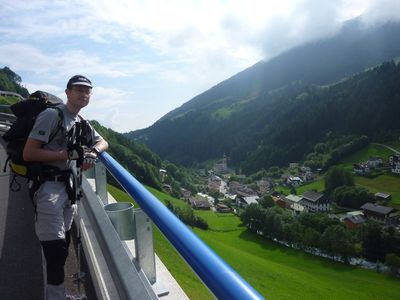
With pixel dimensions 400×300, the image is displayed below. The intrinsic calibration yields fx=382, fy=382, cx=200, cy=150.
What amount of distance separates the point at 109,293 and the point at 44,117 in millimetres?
1703

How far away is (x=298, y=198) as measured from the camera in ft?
379

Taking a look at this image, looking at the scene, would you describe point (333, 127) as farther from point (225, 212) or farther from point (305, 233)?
point (305, 233)

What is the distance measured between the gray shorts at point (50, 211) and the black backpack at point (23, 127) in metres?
0.21

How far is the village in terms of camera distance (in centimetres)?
9281

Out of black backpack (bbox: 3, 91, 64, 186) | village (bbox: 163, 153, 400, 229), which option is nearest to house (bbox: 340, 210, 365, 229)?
village (bbox: 163, 153, 400, 229)

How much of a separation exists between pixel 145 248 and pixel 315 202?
362 feet

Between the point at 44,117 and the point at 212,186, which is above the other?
the point at 44,117

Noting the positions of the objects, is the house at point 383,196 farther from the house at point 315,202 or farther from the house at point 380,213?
the house at point 315,202

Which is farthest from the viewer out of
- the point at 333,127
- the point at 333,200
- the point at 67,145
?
the point at 333,127

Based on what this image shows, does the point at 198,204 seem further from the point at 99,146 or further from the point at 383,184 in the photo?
the point at 99,146

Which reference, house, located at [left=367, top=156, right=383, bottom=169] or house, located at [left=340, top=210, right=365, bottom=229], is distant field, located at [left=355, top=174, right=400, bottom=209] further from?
house, located at [left=340, top=210, right=365, bottom=229]

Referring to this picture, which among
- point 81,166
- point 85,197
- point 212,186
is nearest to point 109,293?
point 81,166

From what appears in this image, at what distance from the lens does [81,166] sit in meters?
3.87

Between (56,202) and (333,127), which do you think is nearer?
(56,202)
